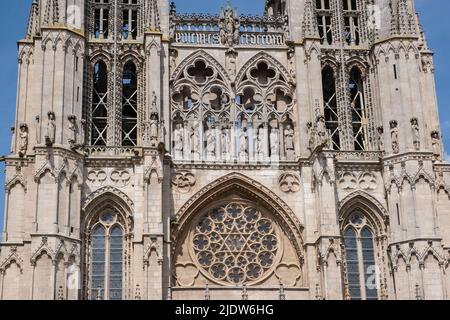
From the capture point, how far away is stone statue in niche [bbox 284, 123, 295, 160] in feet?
110

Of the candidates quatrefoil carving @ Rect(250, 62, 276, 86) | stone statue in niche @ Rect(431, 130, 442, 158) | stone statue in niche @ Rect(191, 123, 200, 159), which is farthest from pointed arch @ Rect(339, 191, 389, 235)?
quatrefoil carving @ Rect(250, 62, 276, 86)

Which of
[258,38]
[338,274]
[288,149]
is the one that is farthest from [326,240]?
[258,38]

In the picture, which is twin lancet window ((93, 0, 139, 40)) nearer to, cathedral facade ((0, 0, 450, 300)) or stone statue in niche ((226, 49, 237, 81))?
cathedral facade ((0, 0, 450, 300))

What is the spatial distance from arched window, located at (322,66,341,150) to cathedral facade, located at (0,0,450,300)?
0.06 meters

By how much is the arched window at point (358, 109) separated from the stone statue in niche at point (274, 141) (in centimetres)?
295

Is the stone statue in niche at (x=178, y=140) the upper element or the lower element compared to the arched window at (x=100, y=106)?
lower

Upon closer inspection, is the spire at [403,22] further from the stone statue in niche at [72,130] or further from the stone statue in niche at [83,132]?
the stone statue in niche at [72,130]

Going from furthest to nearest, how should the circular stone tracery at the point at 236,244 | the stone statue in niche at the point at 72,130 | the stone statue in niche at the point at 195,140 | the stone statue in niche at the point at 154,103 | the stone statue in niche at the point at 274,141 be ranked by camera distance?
the stone statue in niche at the point at 274,141, the stone statue in niche at the point at 195,140, the stone statue in niche at the point at 154,103, the circular stone tracery at the point at 236,244, the stone statue in niche at the point at 72,130

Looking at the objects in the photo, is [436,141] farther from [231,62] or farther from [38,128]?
[38,128]

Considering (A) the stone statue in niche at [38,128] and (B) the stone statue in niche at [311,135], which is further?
(B) the stone statue in niche at [311,135]

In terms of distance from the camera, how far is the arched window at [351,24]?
3610 cm

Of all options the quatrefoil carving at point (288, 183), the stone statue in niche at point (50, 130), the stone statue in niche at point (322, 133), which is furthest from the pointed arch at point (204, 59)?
the stone statue in niche at point (50, 130)

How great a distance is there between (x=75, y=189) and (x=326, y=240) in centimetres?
884

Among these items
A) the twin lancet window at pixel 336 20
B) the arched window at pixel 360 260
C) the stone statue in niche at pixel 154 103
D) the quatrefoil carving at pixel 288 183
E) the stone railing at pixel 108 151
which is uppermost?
the twin lancet window at pixel 336 20
